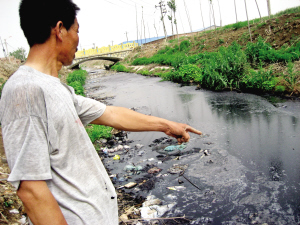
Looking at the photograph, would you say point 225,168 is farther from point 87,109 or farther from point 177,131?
point 87,109

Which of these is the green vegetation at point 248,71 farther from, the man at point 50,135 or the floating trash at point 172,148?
the man at point 50,135

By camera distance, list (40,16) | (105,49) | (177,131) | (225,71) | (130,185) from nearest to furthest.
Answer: (40,16) < (177,131) < (130,185) < (225,71) < (105,49)

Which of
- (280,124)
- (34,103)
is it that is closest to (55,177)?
(34,103)

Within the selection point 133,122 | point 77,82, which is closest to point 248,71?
point 133,122

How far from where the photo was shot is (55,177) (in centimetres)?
101

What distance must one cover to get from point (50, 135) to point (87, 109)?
0.42 m

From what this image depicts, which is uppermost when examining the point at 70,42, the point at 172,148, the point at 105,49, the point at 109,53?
the point at 105,49

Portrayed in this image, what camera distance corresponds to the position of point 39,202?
92cm

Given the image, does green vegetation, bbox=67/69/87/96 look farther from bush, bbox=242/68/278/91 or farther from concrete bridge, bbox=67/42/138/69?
concrete bridge, bbox=67/42/138/69

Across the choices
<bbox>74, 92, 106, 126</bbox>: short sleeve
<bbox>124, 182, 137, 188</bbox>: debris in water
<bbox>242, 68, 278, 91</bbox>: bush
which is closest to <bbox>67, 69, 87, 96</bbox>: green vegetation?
<bbox>242, 68, 278, 91</bbox>: bush

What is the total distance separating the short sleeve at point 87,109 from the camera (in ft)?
4.30

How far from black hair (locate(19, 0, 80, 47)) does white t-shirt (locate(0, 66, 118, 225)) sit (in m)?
0.17

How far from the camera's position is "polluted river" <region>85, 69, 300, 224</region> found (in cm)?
336

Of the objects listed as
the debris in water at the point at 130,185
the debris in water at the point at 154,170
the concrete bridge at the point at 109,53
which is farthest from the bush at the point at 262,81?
the concrete bridge at the point at 109,53
